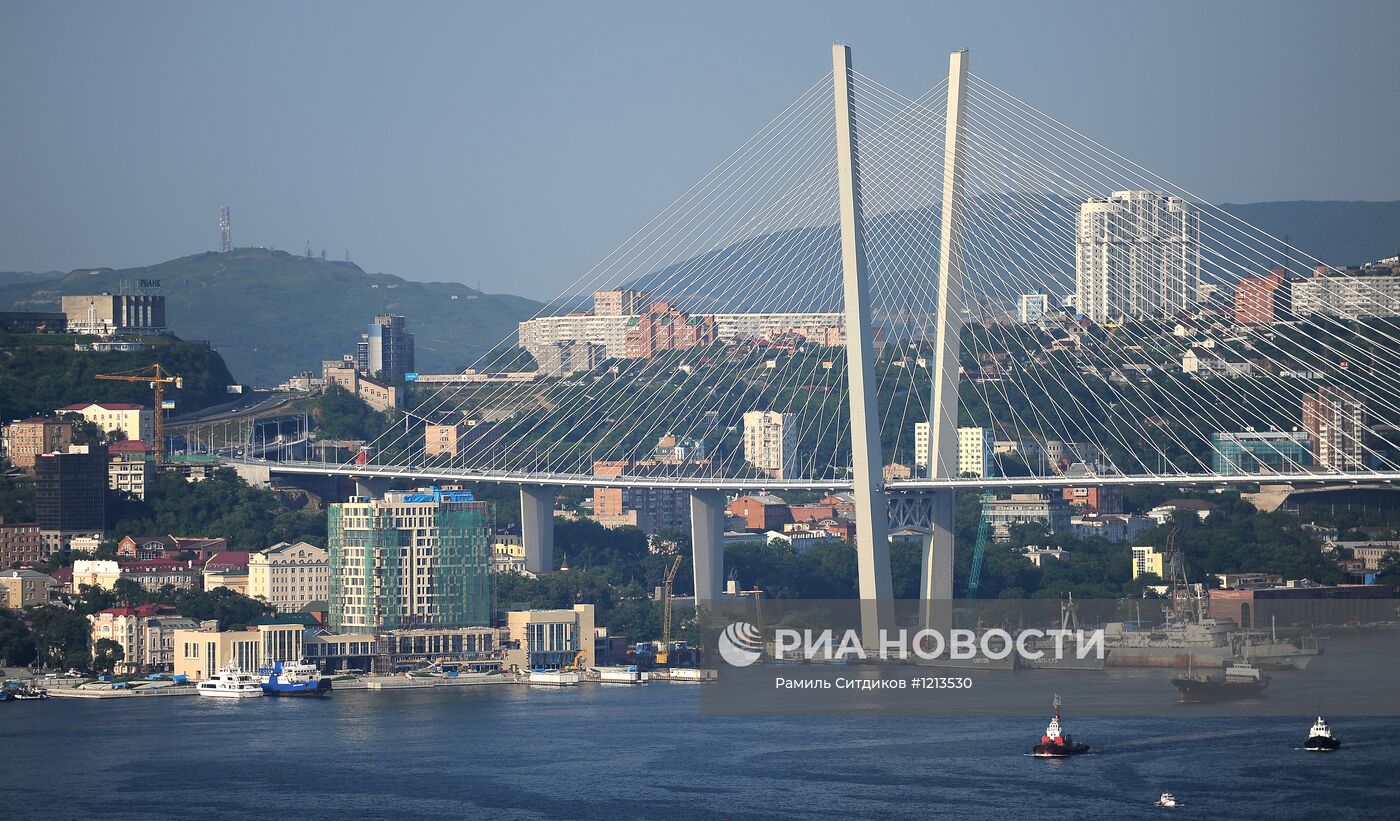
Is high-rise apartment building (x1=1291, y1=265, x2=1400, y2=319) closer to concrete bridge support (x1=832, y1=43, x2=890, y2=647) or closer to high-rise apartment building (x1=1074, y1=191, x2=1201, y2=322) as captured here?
high-rise apartment building (x1=1074, y1=191, x2=1201, y2=322)

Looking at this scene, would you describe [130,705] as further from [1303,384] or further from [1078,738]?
[1303,384]

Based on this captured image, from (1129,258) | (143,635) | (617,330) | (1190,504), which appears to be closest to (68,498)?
(143,635)

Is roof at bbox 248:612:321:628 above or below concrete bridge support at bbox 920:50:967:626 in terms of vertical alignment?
below

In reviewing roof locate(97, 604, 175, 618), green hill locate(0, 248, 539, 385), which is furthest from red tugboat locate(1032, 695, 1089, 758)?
green hill locate(0, 248, 539, 385)

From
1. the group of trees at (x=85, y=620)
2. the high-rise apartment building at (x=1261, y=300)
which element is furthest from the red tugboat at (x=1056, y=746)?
the high-rise apartment building at (x=1261, y=300)

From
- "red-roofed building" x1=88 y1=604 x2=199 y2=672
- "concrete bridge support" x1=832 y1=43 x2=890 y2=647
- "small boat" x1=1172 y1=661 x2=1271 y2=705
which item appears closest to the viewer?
"small boat" x1=1172 y1=661 x2=1271 y2=705

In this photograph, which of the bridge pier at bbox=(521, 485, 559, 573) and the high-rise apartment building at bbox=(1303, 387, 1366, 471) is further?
the bridge pier at bbox=(521, 485, 559, 573)

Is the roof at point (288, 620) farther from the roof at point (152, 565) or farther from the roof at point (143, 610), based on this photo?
the roof at point (152, 565)

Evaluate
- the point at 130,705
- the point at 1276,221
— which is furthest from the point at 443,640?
the point at 1276,221
